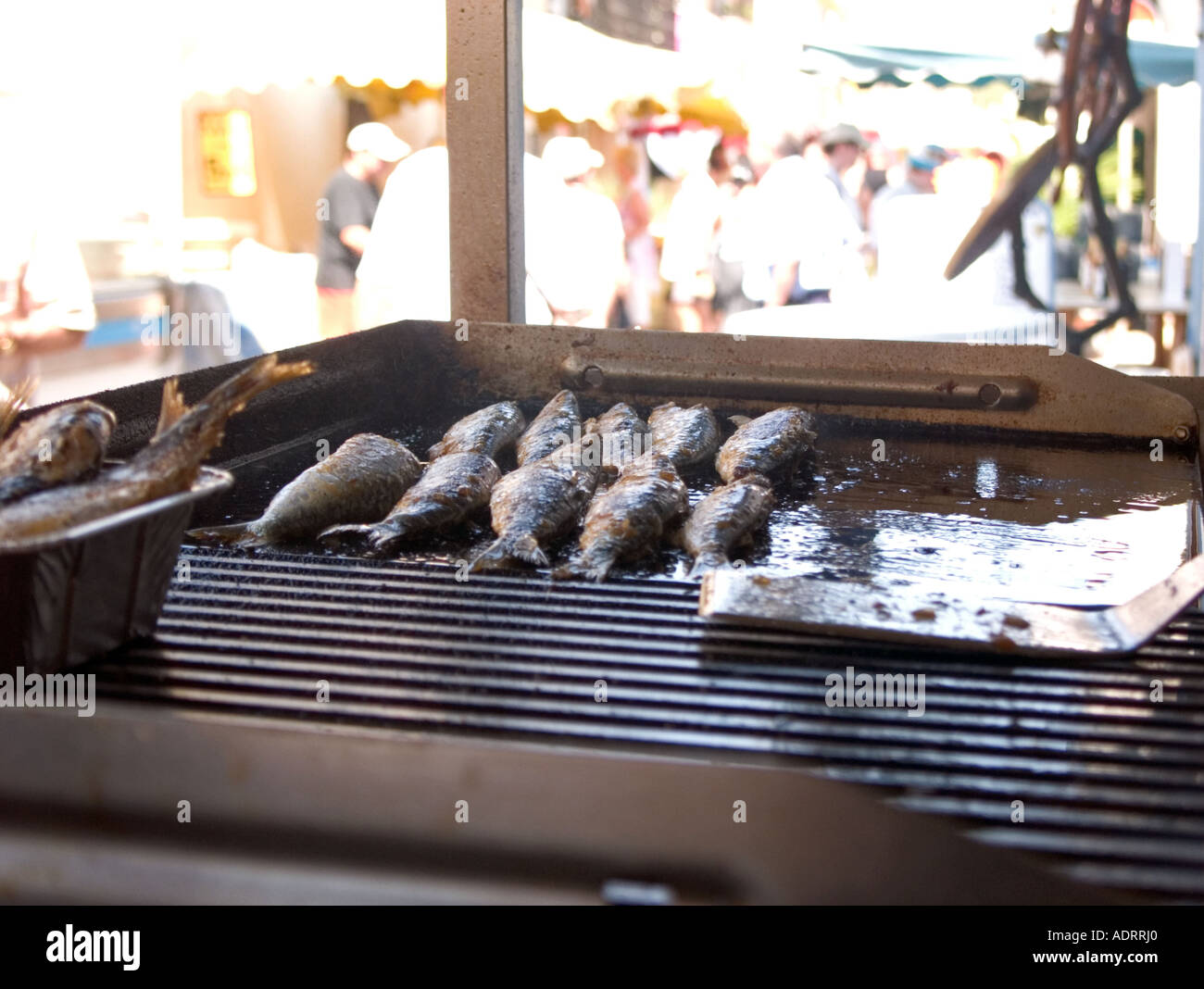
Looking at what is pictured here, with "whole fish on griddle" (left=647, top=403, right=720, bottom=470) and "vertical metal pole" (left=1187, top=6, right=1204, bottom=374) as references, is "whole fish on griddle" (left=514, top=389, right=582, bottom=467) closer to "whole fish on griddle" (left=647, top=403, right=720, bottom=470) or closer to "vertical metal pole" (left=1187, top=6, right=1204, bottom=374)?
"whole fish on griddle" (left=647, top=403, right=720, bottom=470)

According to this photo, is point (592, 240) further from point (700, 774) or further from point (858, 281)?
point (700, 774)

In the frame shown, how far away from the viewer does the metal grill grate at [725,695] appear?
7.18ft

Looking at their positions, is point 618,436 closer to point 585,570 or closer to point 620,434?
point 620,434

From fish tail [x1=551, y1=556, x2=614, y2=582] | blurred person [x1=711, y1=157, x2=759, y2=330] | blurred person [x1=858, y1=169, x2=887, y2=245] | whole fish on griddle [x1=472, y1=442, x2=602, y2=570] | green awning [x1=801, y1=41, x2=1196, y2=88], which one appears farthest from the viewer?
blurred person [x1=858, y1=169, x2=887, y2=245]

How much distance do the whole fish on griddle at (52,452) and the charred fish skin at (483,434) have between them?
6.37 feet

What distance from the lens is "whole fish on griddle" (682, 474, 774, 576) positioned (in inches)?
143

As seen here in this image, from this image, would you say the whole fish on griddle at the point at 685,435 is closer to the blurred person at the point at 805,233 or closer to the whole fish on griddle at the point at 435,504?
the whole fish on griddle at the point at 435,504

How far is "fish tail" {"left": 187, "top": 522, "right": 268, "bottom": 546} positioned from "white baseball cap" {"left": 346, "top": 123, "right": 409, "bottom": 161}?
8675 millimetres

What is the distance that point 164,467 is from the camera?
2.71 meters

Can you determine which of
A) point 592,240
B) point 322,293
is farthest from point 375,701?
point 322,293

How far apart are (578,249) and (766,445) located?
6433 millimetres

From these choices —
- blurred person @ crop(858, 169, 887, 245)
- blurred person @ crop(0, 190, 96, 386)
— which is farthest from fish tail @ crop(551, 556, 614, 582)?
blurred person @ crop(858, 169, 887, 245)

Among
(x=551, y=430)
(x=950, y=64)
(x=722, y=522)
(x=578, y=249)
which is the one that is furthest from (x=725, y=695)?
(x=950, y=64)
